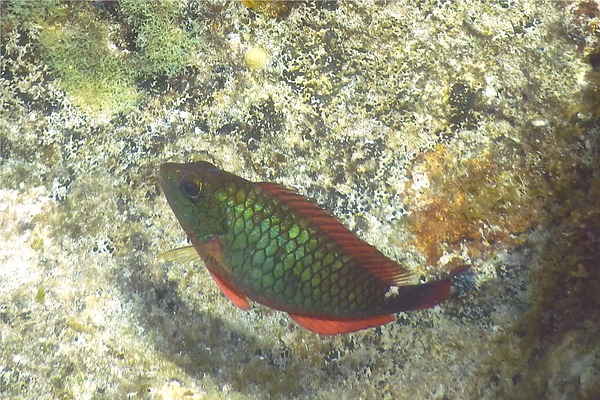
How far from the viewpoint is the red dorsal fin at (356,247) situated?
1605 mm

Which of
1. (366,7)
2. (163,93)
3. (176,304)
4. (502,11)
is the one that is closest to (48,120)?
(163,93)

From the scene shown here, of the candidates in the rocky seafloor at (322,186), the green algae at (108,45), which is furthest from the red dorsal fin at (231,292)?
the green algae at (108,45)

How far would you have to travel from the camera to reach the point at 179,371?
2.46 metres

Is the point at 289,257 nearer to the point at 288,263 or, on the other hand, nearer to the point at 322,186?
the point at 288,263

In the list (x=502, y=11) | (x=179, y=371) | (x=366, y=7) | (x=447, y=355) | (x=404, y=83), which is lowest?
(x=179, y=371)

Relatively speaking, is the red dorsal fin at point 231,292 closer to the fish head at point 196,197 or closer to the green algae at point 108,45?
the fish head at point 196,197

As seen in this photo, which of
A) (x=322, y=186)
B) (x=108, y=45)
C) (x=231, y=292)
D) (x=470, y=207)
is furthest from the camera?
(x=108, y=45)

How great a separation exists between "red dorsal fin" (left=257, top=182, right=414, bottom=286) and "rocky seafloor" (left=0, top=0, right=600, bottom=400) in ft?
2.75

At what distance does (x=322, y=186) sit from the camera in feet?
8.27

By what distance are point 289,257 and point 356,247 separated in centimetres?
23

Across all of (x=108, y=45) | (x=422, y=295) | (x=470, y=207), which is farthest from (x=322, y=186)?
(x=108, y=45)

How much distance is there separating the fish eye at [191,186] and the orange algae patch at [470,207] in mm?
1179

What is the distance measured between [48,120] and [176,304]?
134 centimetres

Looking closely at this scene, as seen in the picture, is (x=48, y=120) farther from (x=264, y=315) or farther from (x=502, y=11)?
(x=502, y=11)
